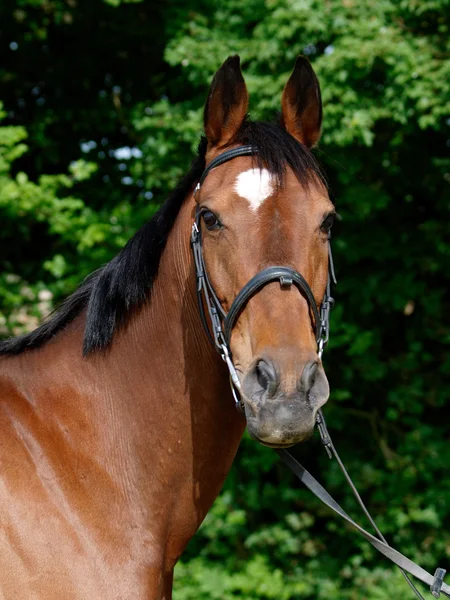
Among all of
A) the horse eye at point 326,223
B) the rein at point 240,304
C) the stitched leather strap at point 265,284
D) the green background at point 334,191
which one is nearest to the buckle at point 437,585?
the rein at point 240,304

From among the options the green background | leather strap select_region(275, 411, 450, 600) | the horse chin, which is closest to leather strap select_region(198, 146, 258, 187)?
the horse chin

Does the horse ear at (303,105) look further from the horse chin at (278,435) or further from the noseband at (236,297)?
the horse chin at (278,435)

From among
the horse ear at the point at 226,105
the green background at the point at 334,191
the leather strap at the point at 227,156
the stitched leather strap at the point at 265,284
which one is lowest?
the green background at the point at 334,191

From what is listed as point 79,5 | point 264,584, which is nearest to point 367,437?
point 264,584

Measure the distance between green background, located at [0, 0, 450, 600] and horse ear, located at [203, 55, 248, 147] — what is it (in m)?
2.74

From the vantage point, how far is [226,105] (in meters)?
2.37

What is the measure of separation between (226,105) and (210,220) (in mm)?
455

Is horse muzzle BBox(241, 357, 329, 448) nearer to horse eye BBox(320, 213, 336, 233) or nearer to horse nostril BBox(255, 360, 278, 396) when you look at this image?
horse nostril BBox(255, 360, 278, 396)

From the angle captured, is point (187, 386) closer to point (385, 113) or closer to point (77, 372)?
point (77, 372)

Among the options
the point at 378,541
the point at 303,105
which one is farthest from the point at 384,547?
the point at 303,105

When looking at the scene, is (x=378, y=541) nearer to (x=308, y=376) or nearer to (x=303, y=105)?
(x=308, y=376)

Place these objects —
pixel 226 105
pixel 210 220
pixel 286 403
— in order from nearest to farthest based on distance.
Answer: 1. pixel 286 403
2. pixel 210 220
3. pixel 226 105

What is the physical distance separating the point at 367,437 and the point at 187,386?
14.8 ft

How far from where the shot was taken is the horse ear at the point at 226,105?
2.35 meters
